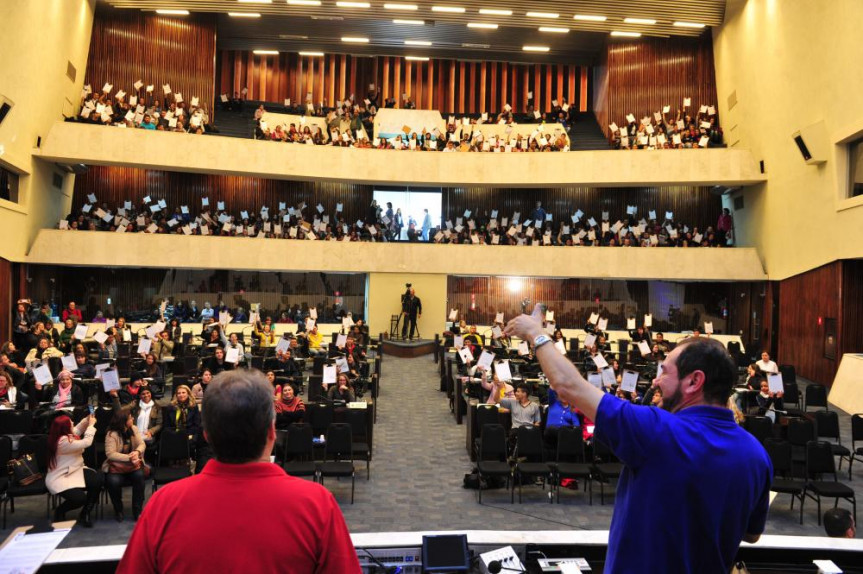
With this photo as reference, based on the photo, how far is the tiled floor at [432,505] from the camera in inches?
306

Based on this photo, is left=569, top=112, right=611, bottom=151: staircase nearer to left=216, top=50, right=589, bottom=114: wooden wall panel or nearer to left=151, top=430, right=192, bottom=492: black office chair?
left=216, top=50, right=589, bottom=114: wooden wall panel

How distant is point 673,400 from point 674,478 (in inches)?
11.8

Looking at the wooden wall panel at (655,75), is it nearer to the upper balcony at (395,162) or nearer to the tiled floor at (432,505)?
→ the upper balcony at (395,162)

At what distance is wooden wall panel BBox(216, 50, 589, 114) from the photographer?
3019cm

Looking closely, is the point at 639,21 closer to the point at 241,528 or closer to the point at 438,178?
the point at 438,178

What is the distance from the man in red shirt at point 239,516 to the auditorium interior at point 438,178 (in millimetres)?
11625

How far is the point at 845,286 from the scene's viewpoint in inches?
667

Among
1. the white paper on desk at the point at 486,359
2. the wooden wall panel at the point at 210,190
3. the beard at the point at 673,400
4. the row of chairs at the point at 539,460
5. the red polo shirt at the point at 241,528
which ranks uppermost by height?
the wooden wall panel at the point at 210,190

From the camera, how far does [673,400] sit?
7.09 ft

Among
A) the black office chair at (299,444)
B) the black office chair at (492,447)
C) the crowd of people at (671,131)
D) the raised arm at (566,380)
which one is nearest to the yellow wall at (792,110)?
the crowd of people at (671,131)

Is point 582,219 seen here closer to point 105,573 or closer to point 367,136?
point 367,136

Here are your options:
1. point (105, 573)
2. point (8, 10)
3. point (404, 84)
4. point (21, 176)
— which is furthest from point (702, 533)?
point (404, 84)

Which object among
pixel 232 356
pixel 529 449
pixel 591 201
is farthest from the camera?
pixel 591 201

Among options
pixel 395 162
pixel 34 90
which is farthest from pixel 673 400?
pixel 395 162
